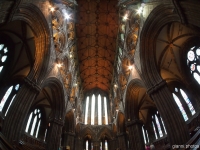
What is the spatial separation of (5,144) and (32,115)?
1386 cm

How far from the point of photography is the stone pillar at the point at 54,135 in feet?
40.6

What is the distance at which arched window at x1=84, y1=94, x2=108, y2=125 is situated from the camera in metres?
23.5

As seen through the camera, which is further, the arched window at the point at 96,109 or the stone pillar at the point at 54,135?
the arched window at the point at 96,109

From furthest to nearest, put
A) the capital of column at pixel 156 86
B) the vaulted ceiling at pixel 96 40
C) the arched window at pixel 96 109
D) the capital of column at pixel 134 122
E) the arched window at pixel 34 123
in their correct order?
the arched window at pixel 96 109 → the vaulted ceiling at pixel 96 40 → the arched window at pixel 34 123 → the capital of column at pixel 134 122 → the capital of column at pixel 156 86

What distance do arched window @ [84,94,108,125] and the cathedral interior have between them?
5.10 feet

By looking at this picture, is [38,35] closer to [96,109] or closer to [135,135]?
[135,135]

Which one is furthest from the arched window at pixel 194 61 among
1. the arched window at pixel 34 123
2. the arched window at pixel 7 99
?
the arched window at pixel 34 123

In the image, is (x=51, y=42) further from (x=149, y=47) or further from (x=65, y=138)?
(x=65, y=138)

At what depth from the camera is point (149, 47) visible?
37.6 ft

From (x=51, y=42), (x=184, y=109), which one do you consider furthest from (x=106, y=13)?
(x=184, y=109)

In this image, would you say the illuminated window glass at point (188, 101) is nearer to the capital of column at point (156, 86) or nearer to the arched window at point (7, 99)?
the capital of column at point (156, 86)

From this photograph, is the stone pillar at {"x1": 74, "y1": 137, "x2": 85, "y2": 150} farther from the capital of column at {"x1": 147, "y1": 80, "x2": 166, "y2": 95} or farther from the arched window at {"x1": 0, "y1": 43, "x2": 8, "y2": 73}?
the capital of column at {"x1": 147, "y1": 80, "x2": 166, "y2": 95}

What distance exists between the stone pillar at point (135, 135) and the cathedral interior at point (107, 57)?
9cm

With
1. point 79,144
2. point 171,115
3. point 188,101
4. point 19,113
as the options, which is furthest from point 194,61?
point 79,144
